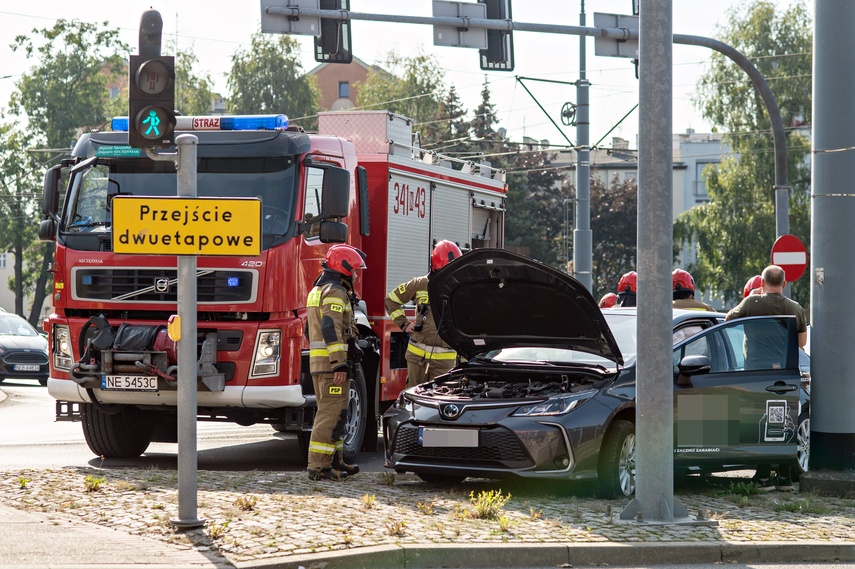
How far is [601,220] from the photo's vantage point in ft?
219

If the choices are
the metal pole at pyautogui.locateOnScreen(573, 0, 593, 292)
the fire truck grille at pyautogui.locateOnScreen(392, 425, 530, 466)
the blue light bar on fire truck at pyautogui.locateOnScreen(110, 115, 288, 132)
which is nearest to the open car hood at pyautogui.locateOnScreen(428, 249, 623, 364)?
the fire truck grille at pyautogui.locateOnScreen(392, 425, 530, 466)

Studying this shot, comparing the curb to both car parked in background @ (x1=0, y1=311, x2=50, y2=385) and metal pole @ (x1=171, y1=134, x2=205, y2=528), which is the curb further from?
car parked in background @ (x1=0, y1=311, x2=50, y2=385)

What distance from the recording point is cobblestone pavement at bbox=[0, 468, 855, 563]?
7.41 metres

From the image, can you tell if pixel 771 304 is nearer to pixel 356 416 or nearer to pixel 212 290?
pixel 356 416

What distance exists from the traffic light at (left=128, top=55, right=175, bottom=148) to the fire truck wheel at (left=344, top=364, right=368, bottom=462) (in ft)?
14.3

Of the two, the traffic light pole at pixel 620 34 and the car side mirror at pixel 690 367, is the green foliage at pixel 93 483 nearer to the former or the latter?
the car side mirror at pixel 690 367

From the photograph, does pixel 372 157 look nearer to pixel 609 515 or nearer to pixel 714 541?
pixel 609 515

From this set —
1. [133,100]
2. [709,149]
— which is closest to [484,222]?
[133,100]

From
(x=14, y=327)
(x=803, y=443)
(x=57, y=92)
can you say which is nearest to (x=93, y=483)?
(x=803, y=443)

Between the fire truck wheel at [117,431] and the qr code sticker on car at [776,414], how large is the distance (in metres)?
5.61

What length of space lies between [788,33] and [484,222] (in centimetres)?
3091

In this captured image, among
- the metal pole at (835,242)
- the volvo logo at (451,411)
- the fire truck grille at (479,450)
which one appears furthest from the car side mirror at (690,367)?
the volvo logo at (451,411)

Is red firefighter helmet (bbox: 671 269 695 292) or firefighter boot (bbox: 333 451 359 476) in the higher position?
red firefighter helmet (bbox: 671 269 695 292)

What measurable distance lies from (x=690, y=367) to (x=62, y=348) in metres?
5.50
